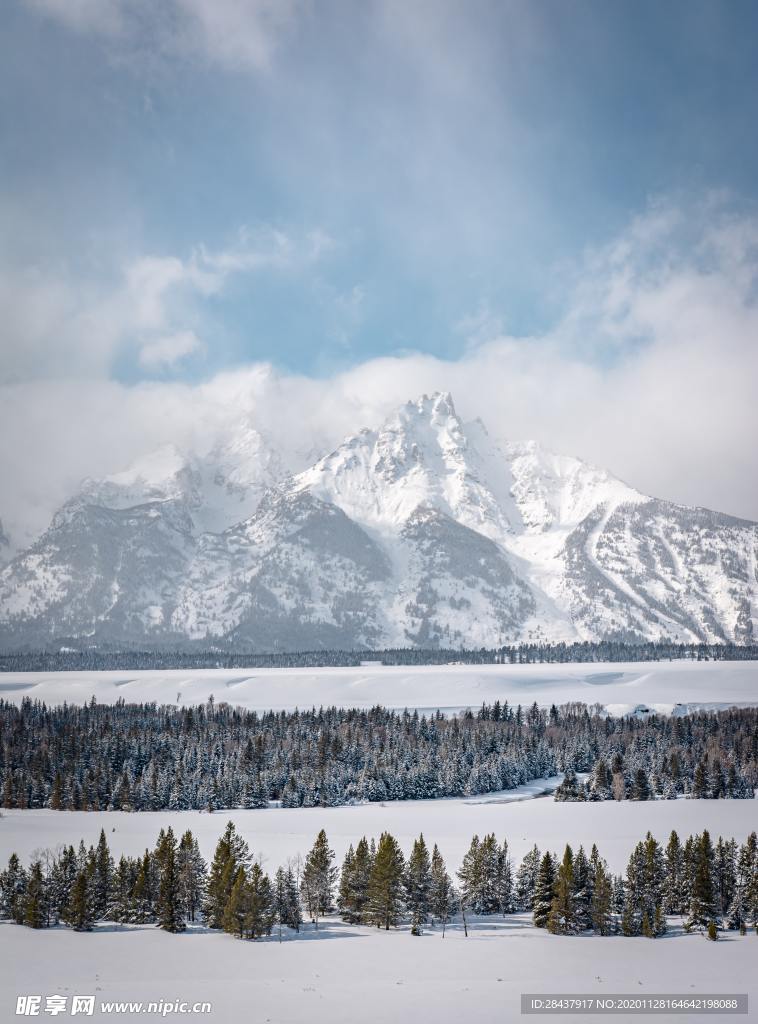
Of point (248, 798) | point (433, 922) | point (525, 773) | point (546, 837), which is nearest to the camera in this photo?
point (433, 922)

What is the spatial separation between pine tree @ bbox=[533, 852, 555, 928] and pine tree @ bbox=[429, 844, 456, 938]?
8.43 m

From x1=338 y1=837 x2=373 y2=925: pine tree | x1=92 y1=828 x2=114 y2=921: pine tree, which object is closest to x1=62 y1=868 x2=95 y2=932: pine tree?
x1=92 y1=828 x2=114 y2=921: pine tree

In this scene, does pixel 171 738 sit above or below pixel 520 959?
above

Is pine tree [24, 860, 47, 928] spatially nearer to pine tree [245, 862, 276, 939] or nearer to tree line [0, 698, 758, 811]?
pine tree [245, 862, 276, 939]

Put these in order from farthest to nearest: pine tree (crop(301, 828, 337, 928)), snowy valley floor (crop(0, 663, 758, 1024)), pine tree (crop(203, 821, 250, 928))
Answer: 1. pine tree (crop(301, 828, 337, 928))
2. pine tree (crop(203, 821, 250, 928))
3. snowy valley floor (crop(0, 663, 758, 1024))

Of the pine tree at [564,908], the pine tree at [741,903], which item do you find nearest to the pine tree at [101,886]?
the pine tree at [564,908]

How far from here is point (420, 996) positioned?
48.4 m

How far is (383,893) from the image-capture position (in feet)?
259

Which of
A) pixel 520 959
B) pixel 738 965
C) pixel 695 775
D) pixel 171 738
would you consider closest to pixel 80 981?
pixel 520 959

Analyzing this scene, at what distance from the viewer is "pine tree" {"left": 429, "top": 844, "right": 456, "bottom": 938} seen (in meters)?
79.3

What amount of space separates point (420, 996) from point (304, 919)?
125 ft

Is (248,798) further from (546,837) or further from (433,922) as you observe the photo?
(433,922)

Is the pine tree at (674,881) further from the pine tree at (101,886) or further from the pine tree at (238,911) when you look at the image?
the pine tree at (101,886)

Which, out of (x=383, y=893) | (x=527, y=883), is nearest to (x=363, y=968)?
(x=383, y=893)
